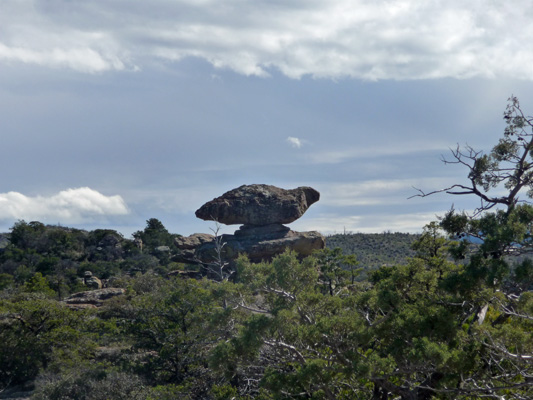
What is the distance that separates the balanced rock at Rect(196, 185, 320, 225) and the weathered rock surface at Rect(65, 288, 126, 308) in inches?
329

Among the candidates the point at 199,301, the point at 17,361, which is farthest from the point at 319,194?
the point at 17,361

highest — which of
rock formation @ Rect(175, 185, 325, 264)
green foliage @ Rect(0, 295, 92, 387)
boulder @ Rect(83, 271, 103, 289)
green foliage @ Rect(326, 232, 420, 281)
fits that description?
rock formation @ Rect(175, 185, 325, 264)

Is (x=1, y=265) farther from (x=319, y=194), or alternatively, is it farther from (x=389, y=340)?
(x=389, y=340)

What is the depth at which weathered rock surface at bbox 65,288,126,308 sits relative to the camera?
27719 mm

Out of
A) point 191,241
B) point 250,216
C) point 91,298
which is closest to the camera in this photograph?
point 91,298

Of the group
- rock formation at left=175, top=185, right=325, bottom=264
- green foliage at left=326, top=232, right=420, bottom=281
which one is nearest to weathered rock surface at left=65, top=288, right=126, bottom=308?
rock formation at left=175, top=185, right=325, bottom=264

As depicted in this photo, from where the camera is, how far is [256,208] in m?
35.7

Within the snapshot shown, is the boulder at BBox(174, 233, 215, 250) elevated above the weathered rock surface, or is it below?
above

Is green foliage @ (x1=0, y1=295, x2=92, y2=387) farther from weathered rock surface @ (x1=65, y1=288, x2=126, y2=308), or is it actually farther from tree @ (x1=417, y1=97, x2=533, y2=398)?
tree @ (x1=417, y1=97, x2=533, y2=398)

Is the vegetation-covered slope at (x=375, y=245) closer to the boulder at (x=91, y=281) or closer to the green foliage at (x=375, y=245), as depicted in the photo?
the green foliage at (x=375, y=245)

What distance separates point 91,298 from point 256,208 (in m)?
12.0

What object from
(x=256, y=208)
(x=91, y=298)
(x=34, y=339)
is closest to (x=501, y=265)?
(x=34, y=339)

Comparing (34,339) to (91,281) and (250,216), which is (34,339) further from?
(91,281)

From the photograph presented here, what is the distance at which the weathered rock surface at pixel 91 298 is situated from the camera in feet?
90.9
